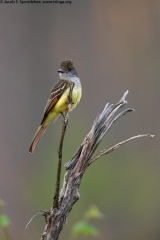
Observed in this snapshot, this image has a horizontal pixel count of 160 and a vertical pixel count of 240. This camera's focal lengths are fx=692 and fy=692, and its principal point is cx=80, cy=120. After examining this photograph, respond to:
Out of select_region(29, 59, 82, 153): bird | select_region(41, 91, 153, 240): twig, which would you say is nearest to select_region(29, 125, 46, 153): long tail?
select_region(29, 59, 82, 153): bird

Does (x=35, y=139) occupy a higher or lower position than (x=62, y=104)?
lower

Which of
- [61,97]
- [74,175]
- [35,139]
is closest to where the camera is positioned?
[74,175]

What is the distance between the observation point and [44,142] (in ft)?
11.6

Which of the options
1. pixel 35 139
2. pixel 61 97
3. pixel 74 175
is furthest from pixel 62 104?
pixel 74 175

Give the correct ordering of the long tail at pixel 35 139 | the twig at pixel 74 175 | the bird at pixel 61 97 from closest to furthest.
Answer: the twig at pixel 74 175
the long tail at pixel 35 139
the bird at pixel 61 97

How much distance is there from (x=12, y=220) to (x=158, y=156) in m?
0.89

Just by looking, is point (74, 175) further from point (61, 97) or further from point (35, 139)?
point (61, 97)

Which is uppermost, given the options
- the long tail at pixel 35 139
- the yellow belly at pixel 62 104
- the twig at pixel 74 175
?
the yellow belly at pixel 62 104

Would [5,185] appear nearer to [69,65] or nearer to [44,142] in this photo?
[44,142]

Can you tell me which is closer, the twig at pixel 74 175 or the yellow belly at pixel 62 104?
the twig at pixel 74 175

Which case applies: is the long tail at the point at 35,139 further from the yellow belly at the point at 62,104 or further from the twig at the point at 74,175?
the twig at the point at 74,175

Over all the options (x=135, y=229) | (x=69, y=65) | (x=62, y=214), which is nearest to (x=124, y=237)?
(x=135, y=229)

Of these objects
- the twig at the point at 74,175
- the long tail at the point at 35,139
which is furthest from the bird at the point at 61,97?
the twig at the point at 74,175

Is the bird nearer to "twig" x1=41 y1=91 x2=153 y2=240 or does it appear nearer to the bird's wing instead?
the bird's wing
